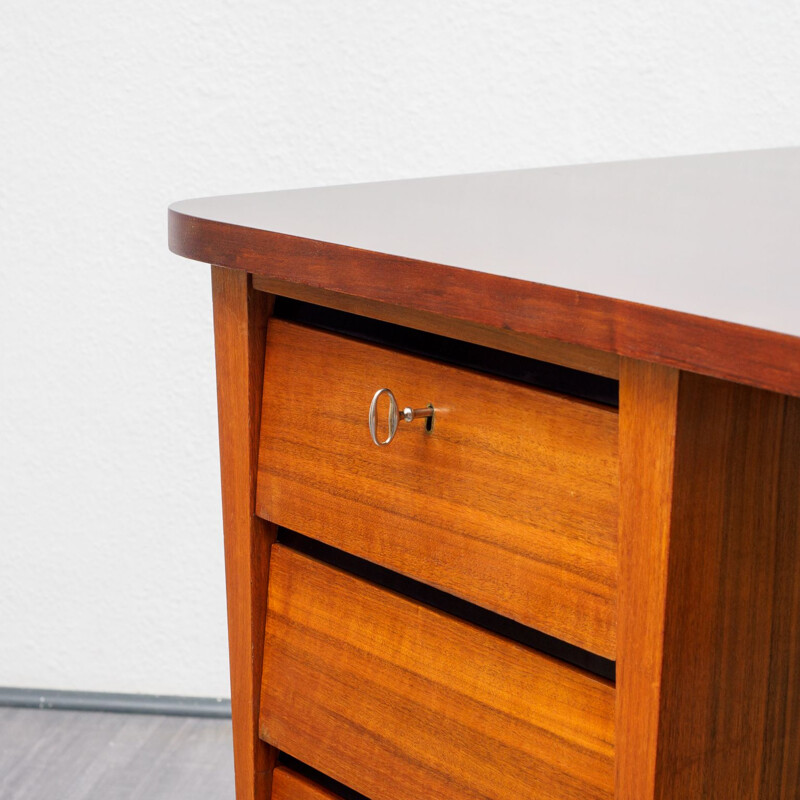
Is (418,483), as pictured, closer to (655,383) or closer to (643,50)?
(655,383)

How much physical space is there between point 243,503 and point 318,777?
19 cm

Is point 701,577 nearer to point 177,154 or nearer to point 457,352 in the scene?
point 457,352

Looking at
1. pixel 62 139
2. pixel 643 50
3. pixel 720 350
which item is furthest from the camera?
pixel 62 139

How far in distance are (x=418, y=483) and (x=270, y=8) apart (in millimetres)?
1002

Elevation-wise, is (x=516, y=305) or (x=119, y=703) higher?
(x=516, y=305)

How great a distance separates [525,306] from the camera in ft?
1.57

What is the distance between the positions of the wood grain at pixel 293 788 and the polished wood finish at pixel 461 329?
309mm

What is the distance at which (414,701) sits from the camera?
63 centimetres

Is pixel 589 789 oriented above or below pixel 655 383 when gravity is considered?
below

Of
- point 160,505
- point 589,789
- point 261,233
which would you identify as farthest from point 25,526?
point 589,789

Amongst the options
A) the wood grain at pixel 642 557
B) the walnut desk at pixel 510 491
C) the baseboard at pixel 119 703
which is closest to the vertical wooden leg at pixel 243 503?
the walnut desk at pixel 510 491

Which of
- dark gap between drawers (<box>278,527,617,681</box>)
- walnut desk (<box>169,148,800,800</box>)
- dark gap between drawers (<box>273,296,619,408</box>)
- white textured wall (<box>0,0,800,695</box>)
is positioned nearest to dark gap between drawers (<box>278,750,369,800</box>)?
walnut desk (<box>169,148,800,800</box>)

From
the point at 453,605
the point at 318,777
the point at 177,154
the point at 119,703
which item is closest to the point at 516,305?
the point at 453,605

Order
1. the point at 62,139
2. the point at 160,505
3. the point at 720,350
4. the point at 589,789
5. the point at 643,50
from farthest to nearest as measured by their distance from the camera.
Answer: the point at 160,505 < the point at 62,139 < the point at 643,50 < the point at 589,789 < the point at 720,350
